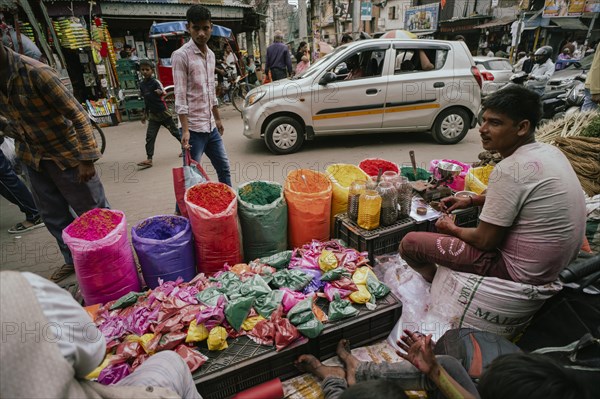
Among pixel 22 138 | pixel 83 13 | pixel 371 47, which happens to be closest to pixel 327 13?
pixel 83 13

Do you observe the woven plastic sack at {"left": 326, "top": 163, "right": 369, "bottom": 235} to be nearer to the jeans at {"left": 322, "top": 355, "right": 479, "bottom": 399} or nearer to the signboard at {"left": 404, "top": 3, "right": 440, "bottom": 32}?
the jeans at {"left": 322, "top": 355, "right": 479, "bottom": 399}

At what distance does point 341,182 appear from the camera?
126 inches

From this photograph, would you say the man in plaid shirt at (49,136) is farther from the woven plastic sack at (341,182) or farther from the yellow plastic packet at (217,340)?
the woven plastic sack at (341,182)

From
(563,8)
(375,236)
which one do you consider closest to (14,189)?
(375,236)

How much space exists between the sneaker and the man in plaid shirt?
4.63 feet

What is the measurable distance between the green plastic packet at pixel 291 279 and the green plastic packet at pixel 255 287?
101 mm

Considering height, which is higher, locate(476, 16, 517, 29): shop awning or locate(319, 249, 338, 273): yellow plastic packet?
locate(476, 16, 517, 29): shop awning

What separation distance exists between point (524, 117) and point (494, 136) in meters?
0.17

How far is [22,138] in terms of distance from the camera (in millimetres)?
2373

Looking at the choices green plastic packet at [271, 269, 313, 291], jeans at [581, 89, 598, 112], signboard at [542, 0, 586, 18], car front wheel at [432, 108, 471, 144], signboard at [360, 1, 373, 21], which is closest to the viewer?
green plastic packet at [271, 269, 313, 291]

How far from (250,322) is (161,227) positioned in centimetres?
119

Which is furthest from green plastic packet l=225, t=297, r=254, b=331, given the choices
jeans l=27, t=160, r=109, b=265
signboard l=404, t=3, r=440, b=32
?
signboard l=404, t=3, r=440, b=32

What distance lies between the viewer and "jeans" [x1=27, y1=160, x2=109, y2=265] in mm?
2492

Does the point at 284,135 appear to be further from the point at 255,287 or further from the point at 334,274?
the point at 255,287
